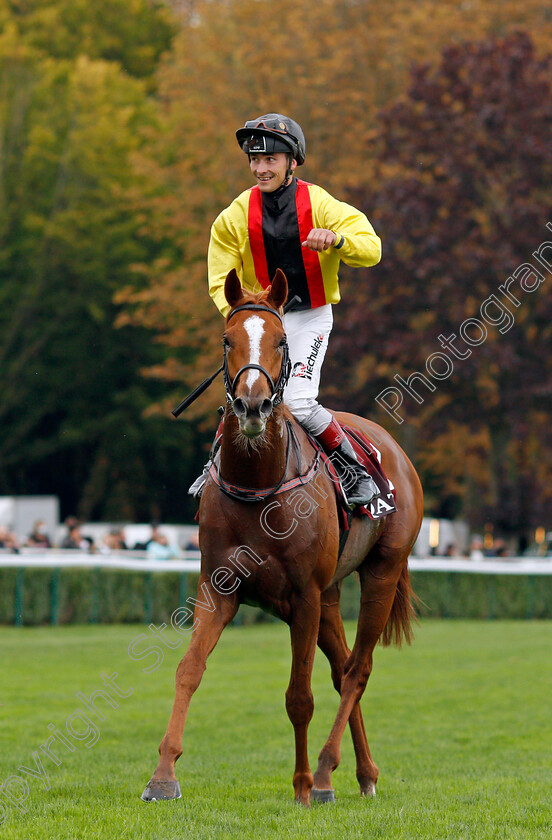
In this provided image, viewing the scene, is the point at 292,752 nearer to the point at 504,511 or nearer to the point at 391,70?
the point at 504,511

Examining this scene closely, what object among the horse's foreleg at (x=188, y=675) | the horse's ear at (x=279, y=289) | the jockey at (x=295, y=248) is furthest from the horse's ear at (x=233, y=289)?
the horse's foreleg at (x=188, y=675)

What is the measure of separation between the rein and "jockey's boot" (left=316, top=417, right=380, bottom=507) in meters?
0.34

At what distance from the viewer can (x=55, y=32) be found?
34312 mm

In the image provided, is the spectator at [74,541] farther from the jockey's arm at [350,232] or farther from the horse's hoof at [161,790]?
the horse's hoof at [161,790]

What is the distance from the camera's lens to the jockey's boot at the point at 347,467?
646cm

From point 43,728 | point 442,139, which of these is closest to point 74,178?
point 442,139

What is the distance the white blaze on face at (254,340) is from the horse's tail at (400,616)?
250 cm

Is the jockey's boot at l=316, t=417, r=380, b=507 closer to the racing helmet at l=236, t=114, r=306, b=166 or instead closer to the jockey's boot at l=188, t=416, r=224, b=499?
the jockey's boot at l=188, t=416, r=224, b=499

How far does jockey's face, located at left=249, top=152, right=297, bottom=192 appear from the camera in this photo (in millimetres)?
6176

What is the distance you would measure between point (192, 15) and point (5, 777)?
3437 cm

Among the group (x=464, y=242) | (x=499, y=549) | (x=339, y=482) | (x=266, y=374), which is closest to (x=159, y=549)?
(x=499, y=549)

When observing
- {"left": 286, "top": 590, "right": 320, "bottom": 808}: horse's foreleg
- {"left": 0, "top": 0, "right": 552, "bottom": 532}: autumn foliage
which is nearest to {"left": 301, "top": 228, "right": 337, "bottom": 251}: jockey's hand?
{"left": 286, "top": 590, "right": 320, "bottom": 808}: horse's foreleg

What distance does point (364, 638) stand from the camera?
6926mm

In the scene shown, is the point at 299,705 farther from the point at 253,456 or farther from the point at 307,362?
the point at 307,362
